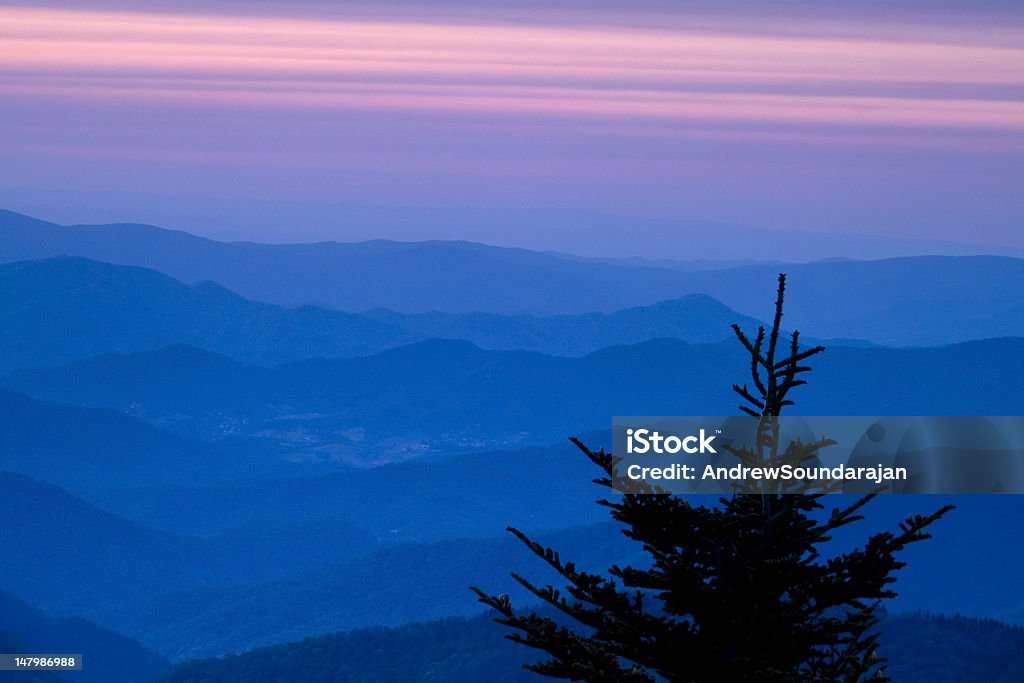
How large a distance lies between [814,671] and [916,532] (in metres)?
1.77

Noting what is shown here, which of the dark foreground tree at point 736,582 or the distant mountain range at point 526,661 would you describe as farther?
the distant mountain range at point 526,661

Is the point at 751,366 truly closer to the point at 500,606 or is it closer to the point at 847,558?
the point at 847,558

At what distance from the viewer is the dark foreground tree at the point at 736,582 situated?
1174 cm

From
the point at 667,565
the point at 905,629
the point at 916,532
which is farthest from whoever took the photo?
the point at 905,629

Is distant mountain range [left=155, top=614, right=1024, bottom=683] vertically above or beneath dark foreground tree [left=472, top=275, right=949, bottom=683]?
above

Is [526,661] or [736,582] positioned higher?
[526,661]

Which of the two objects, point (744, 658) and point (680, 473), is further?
point (680, 473)

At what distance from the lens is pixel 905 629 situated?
177375mm

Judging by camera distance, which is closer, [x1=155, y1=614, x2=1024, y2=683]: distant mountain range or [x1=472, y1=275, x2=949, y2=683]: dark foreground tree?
[x1=472, y1=275, x2=949, y2=683]: dark foreground tree

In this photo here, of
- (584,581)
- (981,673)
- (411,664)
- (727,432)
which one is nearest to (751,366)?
(727,432)

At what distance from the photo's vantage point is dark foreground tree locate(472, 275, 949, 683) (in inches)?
462

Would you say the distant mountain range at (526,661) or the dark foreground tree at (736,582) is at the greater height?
the distant mountain range at (526,661)

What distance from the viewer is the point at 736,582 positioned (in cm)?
1205

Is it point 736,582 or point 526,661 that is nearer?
point 736,582
